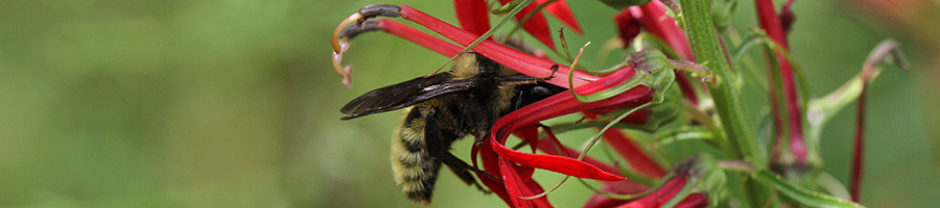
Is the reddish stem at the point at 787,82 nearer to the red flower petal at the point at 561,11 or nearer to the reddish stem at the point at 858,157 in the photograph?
the reddish stem at the point at 858,157

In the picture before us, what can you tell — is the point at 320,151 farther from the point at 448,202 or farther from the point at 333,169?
the point at 448,202

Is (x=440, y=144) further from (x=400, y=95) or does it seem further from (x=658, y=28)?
(x=658, y=28)

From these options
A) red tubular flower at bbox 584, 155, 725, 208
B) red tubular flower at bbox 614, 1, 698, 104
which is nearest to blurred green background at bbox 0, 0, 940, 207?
red tubular flower at bbox 614, 1, 698, 104

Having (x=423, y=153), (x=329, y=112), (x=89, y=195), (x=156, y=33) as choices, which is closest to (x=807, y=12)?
(x=329, y=112)

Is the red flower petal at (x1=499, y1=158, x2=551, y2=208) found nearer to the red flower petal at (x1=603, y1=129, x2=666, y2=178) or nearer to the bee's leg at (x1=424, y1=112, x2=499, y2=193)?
the bee's leg at (x1=424, y1=112, x2=499, y2=193)

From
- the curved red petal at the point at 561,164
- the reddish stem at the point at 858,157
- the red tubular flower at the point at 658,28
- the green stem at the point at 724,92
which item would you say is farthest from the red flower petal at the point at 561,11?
the reddish stem at the point at 858,157

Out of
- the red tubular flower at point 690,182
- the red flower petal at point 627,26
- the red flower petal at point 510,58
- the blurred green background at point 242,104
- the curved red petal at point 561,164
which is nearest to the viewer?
the curved red petal at point 561,164
